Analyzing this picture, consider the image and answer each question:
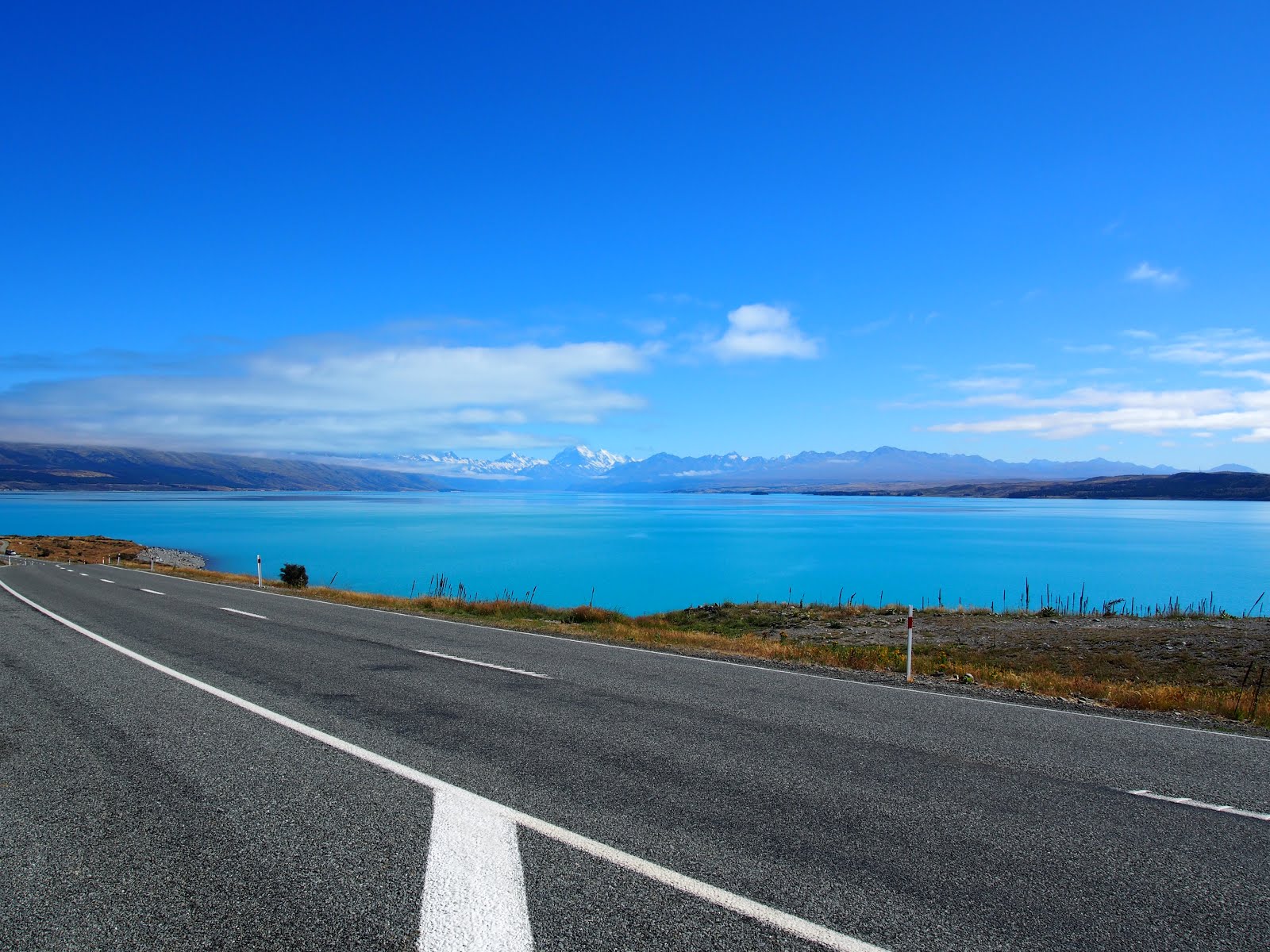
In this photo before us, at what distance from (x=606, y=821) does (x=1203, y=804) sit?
14.8 ft

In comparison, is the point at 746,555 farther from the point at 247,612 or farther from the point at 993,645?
the point at 247,612

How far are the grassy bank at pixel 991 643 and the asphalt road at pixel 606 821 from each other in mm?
2931

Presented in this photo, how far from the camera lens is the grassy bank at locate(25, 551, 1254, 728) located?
11254 millimetres

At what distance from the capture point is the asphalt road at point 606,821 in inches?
144

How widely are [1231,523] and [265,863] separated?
158 metres

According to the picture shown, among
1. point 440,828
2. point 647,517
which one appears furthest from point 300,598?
point 647,517

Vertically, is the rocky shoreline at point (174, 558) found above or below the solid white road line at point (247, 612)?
below

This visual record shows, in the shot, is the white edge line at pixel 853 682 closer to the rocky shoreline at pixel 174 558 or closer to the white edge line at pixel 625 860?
the white edge line at pixel 625 860

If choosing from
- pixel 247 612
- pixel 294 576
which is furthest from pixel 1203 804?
pixel 294 576

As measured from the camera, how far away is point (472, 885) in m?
3.98

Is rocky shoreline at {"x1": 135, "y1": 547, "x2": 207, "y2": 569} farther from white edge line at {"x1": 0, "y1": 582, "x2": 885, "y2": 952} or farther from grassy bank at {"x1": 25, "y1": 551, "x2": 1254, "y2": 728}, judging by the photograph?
white edge line at {"x1": 0, "y1": 582, "x2": 885, "y2": 952}

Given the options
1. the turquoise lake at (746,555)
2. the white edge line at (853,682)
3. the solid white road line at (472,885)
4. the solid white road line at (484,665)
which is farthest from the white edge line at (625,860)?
the turquoise lake at (746,555)

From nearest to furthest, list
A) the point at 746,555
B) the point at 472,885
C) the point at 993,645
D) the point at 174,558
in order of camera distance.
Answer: the point at 472,885
the point at 993,645
the point at 174,558
the point at 746,555

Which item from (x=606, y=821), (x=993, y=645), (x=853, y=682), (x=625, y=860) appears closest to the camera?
(x=625, y=860)
